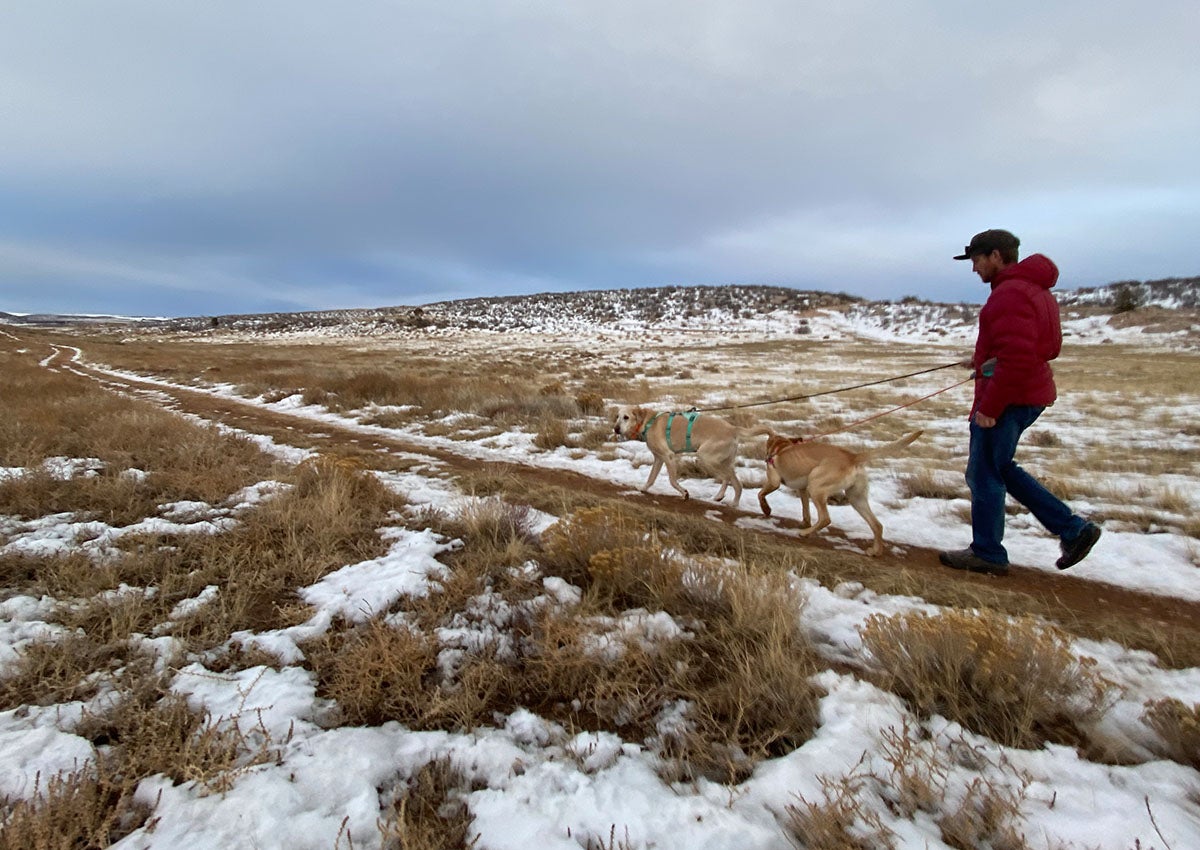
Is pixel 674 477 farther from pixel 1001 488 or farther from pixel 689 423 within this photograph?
pixel 1001 488

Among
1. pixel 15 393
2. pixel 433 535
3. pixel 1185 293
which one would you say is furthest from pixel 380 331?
pixel 1185 293

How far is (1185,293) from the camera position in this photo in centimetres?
4947

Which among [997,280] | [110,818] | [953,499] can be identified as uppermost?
[997,280]

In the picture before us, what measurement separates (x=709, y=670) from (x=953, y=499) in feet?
17.5

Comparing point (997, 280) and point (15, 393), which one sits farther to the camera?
point (15, 393)

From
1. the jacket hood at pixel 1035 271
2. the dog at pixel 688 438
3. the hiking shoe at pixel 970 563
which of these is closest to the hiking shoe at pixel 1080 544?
the hiking shoe at pixel 970 563

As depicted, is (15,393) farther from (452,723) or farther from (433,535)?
(452,723)

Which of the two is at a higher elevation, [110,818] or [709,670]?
[110,818]

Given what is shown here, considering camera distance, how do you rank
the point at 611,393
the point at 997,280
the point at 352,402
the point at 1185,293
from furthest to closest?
the point at 1185,293, the point at 611,393, the point at 352,402, the point at 997,280

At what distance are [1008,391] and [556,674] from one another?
12.5 feet

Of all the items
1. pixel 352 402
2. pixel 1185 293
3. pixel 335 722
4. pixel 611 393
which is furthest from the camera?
pixel 1185 293

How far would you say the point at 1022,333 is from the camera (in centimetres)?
375

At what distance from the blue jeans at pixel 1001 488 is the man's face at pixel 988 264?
3.46 ft

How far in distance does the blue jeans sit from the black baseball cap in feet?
4.06
